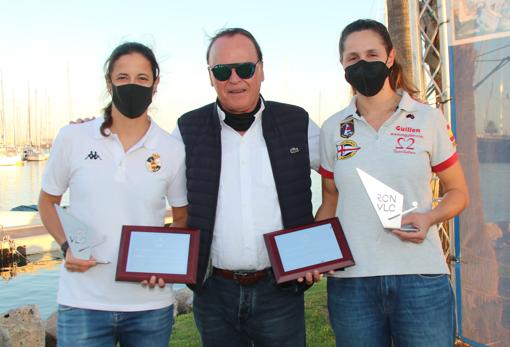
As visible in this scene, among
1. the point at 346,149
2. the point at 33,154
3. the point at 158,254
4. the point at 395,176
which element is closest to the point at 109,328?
the point at 158,254

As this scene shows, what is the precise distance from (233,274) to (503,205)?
91.5 inches

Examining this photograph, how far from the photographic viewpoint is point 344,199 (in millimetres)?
2758

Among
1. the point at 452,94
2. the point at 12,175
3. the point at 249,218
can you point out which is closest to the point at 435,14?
the point at 452,94

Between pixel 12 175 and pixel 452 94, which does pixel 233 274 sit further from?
pixel 12 175

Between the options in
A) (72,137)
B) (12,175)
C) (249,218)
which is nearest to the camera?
(72,137)

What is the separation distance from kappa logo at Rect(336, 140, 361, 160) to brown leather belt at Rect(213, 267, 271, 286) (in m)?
0.80

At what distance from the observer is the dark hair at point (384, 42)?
2801mm

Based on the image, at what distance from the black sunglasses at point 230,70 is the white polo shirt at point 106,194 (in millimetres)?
571

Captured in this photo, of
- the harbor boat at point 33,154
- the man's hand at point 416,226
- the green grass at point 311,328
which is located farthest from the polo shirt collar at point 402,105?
the harbor boat at point 33,154

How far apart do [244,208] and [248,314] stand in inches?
24.4

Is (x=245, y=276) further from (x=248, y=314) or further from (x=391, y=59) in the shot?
(x=391, y=59)

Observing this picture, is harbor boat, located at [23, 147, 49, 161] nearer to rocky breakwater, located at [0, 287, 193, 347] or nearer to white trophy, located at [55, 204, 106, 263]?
rocky breakwater, located at [0, 287, 193, 347]

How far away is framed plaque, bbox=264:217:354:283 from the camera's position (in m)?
2.73

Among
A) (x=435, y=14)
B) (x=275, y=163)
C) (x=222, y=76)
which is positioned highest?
(x=435, y=14)
